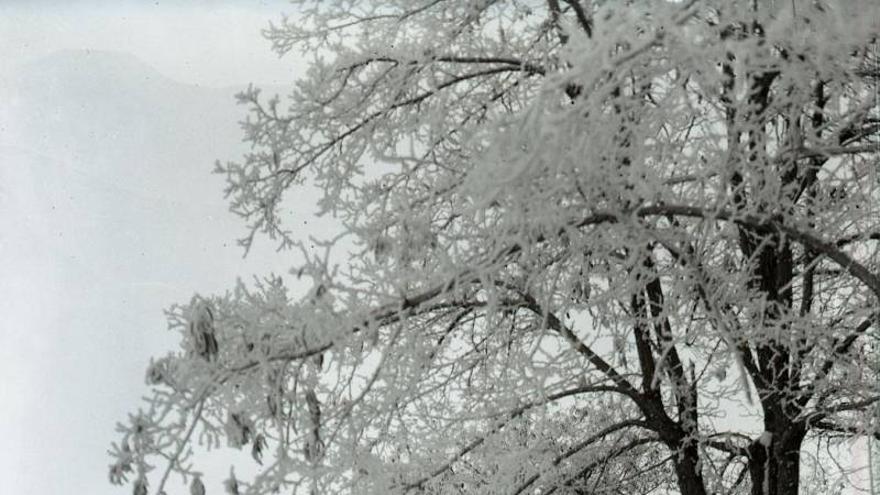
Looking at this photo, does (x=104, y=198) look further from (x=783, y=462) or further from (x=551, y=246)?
(x=551, y=246)

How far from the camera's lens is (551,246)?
2.80 metres

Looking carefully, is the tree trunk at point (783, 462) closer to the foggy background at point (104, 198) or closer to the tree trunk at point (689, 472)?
the tree trunk at point (689, 472)

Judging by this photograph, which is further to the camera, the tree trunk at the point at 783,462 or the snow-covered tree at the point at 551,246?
the tree trunk at the point at 783,462

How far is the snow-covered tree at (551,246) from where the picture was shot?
78.4 inches

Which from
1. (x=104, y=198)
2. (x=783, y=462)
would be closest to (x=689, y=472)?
(x=783, y=462)

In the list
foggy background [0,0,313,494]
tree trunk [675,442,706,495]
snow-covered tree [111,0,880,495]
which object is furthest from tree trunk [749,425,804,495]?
foggy background [0,0,313,494]

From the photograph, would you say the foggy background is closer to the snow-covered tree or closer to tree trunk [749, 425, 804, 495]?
the snow-covered tree

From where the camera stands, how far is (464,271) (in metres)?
2.12

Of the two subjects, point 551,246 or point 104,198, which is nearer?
point 551,246

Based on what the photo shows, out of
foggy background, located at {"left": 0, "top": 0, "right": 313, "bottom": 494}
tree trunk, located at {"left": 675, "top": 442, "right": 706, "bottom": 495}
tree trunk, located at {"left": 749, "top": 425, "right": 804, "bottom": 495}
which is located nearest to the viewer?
tree trunk, located at {"left": 749, "top": 425, "right": 804, "bottom": 495}

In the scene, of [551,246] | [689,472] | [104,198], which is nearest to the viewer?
[551,246]

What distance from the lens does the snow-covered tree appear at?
1991mm

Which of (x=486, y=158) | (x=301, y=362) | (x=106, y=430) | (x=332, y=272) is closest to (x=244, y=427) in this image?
(x=301, y=362)

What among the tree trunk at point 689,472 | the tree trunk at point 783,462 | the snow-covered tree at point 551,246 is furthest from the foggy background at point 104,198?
the tree trunk at point 783,462
